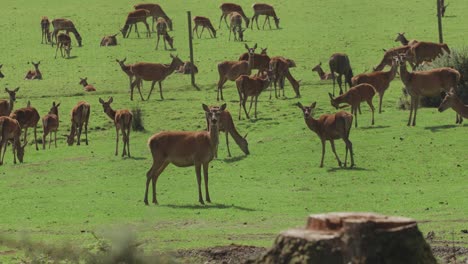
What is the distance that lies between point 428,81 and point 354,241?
70.1ft

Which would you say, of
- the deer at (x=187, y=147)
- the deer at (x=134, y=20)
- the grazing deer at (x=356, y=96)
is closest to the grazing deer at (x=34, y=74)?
the deer at (x=134, y=20)

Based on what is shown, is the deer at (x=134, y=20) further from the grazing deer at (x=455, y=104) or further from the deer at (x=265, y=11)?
the grazing deer at (x=455, y=104)

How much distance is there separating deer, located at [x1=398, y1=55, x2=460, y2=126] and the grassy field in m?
0.71

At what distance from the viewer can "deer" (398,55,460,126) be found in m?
29.3

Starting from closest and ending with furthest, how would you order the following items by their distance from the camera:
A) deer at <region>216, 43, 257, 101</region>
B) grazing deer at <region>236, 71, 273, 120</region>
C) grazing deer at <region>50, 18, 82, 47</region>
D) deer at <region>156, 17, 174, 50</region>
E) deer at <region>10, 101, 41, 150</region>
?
deer at <region>10, 101, 41, 150</region>
grazing deer at <region>236, 71, 273, 120</region>
deer at <region>216, 43, 257, 101</region>
deer at <region>156, 17, 174, 50</region>
grazing deer at <region>50, 18, 82, 47</region>

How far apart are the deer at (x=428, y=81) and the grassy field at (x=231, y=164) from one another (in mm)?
707

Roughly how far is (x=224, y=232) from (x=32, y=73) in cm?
2510

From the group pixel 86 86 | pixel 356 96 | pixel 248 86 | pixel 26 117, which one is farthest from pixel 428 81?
pixel 86 86

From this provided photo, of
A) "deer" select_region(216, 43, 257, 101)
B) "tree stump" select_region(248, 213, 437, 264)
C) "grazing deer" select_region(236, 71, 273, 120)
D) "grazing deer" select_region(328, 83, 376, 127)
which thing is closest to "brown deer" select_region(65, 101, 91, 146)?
"grazing deer" select_region(236, 71, 273, 120)

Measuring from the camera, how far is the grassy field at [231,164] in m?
18.4

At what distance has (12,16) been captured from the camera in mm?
54938

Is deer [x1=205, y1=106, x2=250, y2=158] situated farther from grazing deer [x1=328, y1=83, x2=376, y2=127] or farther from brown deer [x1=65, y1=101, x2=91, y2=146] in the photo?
brown deer [x1=65, y1=101, x2=91, y2=146]

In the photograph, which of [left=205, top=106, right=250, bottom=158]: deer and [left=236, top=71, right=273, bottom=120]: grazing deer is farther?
[left=236, top=71, right=273, bottom=120]: grazing deer

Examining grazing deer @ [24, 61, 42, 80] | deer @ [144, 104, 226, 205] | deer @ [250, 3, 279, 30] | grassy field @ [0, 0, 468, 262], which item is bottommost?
grassy field @ [0, 0, 468, 262]
